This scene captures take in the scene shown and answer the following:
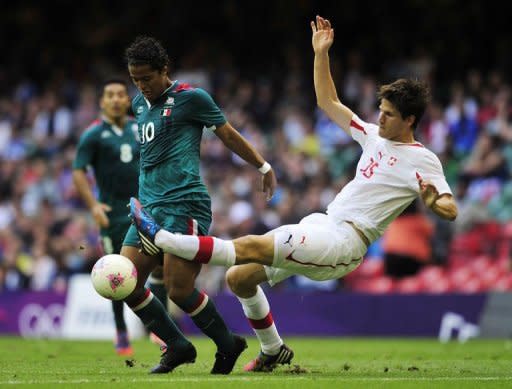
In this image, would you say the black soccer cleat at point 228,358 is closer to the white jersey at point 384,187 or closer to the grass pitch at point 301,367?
the grass pitch at point 301,367

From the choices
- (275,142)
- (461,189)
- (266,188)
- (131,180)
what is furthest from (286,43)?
(266,188)

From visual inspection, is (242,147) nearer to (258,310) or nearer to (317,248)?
(317,248)

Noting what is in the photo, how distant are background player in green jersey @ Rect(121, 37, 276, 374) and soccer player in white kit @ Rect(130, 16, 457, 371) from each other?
13.7 inches

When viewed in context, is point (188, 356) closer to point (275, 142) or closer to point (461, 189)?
point (461, 189)

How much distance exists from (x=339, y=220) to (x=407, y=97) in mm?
1111

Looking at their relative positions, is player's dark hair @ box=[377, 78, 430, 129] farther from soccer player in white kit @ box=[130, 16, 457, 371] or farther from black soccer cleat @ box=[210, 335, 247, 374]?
black soccer cleat @ box=[210, 335, 247, 374]

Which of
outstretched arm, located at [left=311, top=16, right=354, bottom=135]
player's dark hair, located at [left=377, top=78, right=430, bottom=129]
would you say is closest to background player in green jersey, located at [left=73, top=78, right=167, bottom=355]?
outstretched arm, located at [left=311, top=16, right=354, bottom=135]

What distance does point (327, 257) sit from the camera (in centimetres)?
830

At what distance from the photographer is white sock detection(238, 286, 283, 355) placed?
8805 mm

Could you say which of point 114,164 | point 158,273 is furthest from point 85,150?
point 158,273

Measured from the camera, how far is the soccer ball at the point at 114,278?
8.28 meters

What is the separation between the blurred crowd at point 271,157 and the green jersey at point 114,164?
13.2 ft

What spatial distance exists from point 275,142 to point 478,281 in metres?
5.96

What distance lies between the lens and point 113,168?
12039mm
